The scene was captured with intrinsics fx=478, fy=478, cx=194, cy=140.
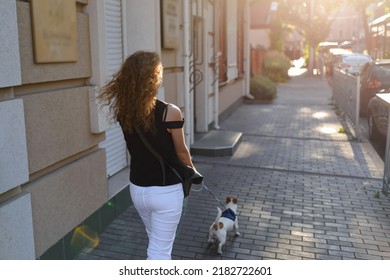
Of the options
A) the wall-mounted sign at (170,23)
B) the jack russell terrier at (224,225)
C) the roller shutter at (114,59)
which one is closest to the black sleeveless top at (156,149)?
the jack russell terrier at (224,225)

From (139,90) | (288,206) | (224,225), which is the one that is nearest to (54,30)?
(139,90)

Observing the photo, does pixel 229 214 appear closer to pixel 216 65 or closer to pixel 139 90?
pixel 139 90

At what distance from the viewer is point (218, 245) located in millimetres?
4543

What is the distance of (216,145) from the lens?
8.60m

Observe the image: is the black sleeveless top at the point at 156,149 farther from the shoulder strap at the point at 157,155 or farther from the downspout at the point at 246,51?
the downspout at the point at 246,51

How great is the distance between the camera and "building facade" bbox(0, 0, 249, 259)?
3275 mm

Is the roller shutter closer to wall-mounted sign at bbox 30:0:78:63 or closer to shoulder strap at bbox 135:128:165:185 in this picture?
wall-mounted sign at bbox 30:0:78:63

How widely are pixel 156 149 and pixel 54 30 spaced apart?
1450 millimetres

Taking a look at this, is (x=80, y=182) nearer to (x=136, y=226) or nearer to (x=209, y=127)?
(x=136, y=226)

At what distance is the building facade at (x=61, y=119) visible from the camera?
10.7 ft

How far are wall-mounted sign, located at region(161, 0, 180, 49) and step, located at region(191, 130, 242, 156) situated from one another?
2.18 metres

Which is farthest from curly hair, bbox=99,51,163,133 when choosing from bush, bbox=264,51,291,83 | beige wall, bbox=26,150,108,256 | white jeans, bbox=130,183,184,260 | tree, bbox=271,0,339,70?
tree, bbox=271,0,339,70

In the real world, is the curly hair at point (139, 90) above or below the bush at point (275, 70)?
above

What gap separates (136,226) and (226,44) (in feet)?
27.6
